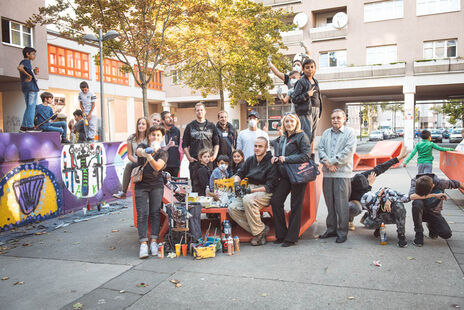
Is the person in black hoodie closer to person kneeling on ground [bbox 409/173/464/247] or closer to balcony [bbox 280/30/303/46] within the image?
person kneeling on ground [bbox 409/173/464/247]

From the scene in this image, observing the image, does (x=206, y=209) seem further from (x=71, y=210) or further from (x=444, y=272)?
(x=71, y=210)

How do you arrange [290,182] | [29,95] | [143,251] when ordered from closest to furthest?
[143,251] < [290,182] < [29,95]

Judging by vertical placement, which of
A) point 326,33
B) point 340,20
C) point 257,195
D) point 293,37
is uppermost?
point 340,20

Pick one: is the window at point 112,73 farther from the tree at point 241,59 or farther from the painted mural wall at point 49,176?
the painted mural wall at point 49,176

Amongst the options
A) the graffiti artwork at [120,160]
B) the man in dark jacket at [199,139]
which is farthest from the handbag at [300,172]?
the graffiti artwork at [120,160]

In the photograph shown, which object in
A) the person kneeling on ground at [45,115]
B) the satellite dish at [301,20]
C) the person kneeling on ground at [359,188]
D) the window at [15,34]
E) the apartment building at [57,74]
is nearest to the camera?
the person kneeling on ground at [359,188]

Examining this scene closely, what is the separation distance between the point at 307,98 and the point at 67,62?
93.0 feet

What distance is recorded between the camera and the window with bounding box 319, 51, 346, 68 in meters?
31.4

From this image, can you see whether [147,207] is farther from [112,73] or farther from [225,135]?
[112,73]

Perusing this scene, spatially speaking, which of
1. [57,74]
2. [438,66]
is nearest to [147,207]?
[438,66]

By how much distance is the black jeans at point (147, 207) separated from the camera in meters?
5.69

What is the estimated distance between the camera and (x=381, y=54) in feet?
97.6

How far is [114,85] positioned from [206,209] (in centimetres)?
3238

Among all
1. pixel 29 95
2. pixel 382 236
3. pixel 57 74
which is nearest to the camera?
pixel 382 236
